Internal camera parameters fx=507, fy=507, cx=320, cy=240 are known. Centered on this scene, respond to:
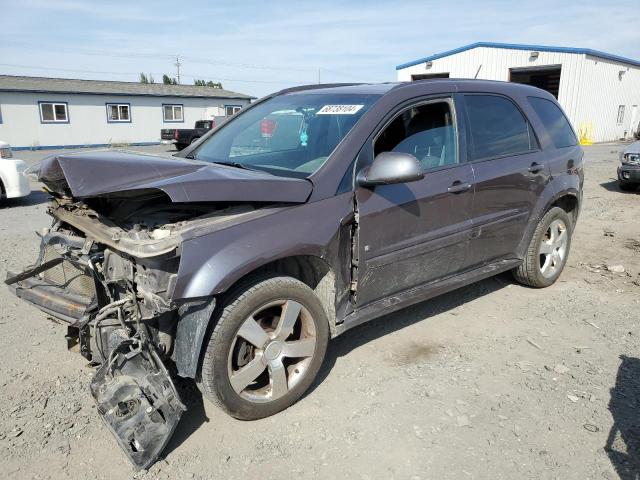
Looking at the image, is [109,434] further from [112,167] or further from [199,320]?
[112,167]

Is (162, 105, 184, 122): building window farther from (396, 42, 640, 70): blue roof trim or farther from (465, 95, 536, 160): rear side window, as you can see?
(465, 95, 536, 160): rear side window

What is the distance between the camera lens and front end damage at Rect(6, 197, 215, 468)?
255 centimetres

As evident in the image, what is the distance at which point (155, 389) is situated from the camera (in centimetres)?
262

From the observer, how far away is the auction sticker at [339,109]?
349 cm

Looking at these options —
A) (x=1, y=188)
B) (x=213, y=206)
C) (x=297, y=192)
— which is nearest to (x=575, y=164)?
(x=297, y=192)

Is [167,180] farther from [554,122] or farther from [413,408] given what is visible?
[554,122]

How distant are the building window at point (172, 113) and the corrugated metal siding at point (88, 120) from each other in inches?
Answer: 10.2

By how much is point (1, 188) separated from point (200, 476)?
29.9 feet

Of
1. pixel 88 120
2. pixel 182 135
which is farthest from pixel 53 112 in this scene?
pixel 182 135

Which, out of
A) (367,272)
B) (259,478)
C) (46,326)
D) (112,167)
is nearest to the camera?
(259,478)

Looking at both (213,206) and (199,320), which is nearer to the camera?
(199,320)

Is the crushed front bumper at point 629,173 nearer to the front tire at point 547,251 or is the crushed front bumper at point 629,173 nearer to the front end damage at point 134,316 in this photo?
the front tire at point 547,251

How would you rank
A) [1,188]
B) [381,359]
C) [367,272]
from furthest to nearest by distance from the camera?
[1,188] < [381,359] < [367,272]

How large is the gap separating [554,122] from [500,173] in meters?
1.32
